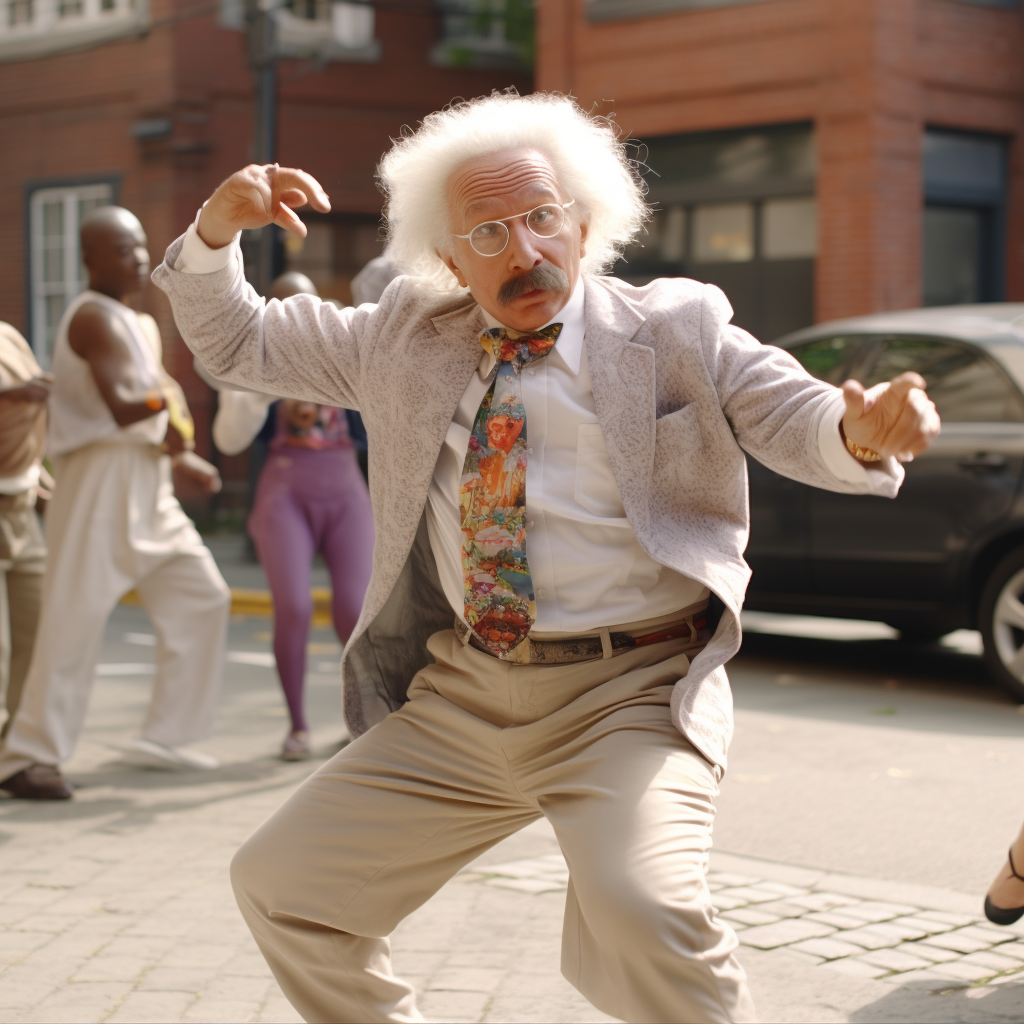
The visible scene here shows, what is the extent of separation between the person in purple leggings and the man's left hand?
13.9ft

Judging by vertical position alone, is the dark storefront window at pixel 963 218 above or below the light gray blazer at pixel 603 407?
above

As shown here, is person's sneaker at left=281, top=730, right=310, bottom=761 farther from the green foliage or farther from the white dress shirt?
the green foliage

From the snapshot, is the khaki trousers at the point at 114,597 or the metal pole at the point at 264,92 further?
the metal pole at the point at 264,92

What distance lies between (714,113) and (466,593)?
1414cm

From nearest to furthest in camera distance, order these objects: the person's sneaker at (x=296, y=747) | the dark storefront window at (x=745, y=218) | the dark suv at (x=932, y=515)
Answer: the person's sneaker at (x=296, y=747) < the dark suv at (x=932, y=515) < the dark storefront window at (x=745, y=218)

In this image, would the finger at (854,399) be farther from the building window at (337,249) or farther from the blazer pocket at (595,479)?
the building window at (337,249)

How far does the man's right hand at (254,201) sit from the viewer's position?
3035 mm

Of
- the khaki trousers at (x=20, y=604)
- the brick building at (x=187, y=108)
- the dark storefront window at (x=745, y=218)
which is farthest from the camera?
the brick building at (x=187, y=108)

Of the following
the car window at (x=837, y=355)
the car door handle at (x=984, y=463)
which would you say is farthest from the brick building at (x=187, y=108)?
the car door handle at (x=984, y=463)

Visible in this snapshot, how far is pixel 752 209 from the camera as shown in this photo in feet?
54.0

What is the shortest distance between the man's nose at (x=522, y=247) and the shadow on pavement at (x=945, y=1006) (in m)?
1.86

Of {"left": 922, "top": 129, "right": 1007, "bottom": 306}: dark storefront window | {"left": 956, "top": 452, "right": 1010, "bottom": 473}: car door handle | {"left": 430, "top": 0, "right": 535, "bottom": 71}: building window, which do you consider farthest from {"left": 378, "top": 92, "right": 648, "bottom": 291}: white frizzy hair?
{"left": 430, "top": 0, "right": 535, "bottom": 71}: building window

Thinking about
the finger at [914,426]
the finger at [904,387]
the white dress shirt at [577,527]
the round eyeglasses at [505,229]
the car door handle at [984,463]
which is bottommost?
the car door handle at [984,463]

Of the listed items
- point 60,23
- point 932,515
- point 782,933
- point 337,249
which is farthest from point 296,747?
point 60,23
